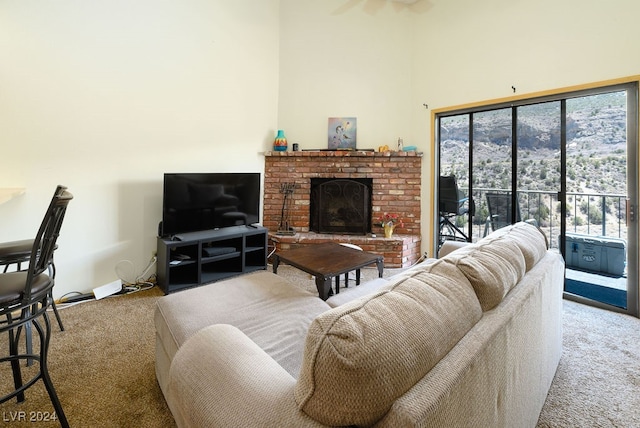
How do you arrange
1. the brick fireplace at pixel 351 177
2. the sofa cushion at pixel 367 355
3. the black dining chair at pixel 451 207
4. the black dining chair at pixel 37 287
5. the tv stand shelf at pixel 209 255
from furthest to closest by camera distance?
the brick fireplace at pixel 351 177 < the black dining chair at pixel 451 207 < the tv stand shelf at pixel 209 255 < the black dining chair at pixel 37 287 < the sofa cushion at pixel 367 355

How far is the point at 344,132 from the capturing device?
430 centimetres

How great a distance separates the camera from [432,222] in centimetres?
415

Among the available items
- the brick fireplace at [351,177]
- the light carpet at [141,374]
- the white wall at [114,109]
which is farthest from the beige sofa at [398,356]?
the brick fireplace at [351,177]

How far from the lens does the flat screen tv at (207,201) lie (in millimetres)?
3117

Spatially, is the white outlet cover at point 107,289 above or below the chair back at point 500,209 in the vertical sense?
below

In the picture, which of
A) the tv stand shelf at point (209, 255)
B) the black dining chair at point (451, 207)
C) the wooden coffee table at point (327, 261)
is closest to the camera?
the wooden coffee table at point (327, 261)

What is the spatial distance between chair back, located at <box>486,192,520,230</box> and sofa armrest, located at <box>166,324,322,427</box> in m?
3.48

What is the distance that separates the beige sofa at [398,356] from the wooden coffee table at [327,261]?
852 millimetres

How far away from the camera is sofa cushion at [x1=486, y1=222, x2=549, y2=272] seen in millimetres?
1508

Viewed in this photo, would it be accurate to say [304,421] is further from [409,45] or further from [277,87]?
[409,45]

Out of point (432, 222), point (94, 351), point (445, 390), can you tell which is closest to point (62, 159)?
point (94, 351)

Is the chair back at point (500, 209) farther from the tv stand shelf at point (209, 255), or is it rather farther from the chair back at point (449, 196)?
the tv stand shelf at point (209, 255)

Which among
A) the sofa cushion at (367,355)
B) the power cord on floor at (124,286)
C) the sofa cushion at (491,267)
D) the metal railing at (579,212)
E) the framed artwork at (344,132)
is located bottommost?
the power cord on floor at (124,286)

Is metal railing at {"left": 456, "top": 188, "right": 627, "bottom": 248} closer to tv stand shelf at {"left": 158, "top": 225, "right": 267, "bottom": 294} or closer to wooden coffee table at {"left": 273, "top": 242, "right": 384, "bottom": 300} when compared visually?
wooden coffee table at {"left": 273, "top": 242, "right": 384, "bottom": 300}
